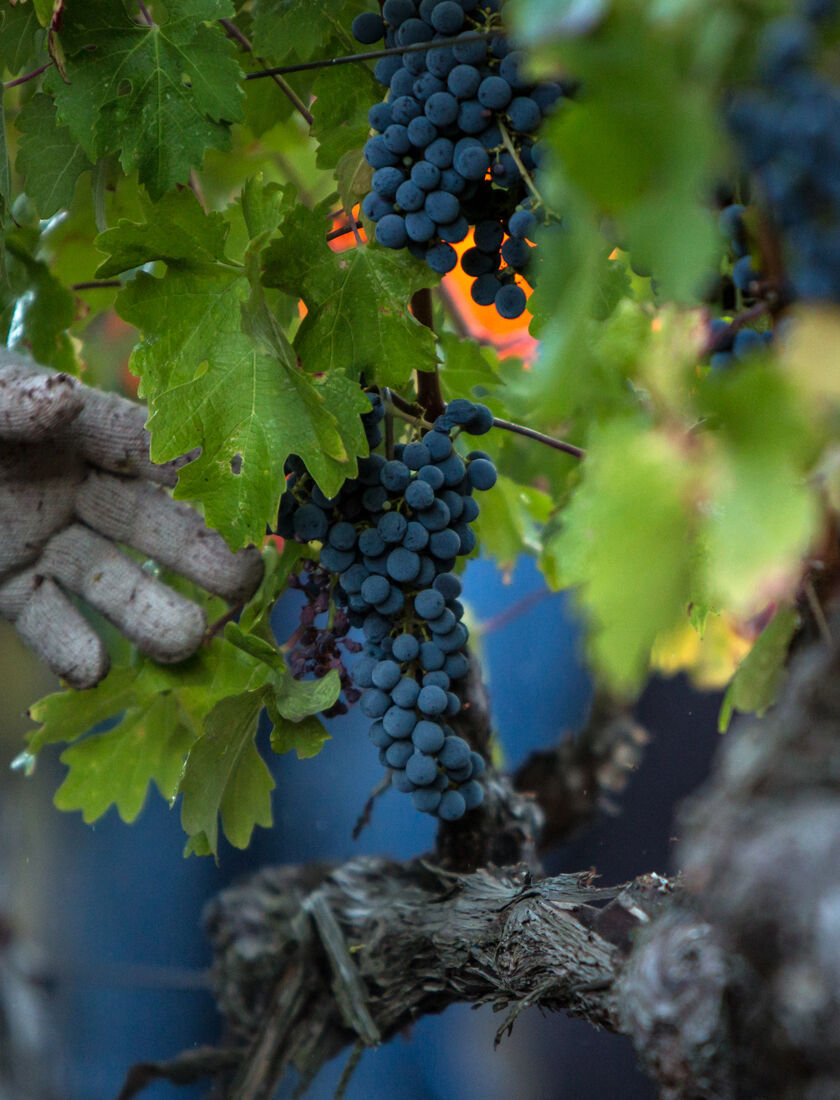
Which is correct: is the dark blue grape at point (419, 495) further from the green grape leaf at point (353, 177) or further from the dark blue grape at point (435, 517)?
the green grape leaf at point (353, 177)

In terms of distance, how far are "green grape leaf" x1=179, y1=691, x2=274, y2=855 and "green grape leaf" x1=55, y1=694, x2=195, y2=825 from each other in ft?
0.51

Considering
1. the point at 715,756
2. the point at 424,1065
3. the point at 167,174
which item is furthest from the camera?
the point at 715,756

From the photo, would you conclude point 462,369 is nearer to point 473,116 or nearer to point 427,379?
point 427,379

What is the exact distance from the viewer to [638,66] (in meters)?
0.26

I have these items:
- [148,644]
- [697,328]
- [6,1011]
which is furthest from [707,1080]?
[6,1011]

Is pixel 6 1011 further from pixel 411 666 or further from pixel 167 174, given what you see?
pixel 167 174

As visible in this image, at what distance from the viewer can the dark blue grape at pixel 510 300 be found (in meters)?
0.62

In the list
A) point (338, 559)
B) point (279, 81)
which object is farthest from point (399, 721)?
point (279, 81)

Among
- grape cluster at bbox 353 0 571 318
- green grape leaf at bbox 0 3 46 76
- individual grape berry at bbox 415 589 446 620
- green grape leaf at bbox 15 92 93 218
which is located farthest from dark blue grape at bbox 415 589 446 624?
green grape leaf at bbox 0 3 46 76

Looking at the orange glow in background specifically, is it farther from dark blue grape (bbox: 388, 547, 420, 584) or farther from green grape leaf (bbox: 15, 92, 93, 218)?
dark blue grape (bbox: 388, 547, 420, 584)

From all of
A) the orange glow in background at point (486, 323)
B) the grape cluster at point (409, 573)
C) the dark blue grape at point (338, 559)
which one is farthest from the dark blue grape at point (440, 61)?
the orange glow in background at point (486, 323)

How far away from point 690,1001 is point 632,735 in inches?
36.8

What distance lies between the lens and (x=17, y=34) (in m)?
0.80

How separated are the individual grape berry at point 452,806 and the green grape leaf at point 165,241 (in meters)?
0.43
